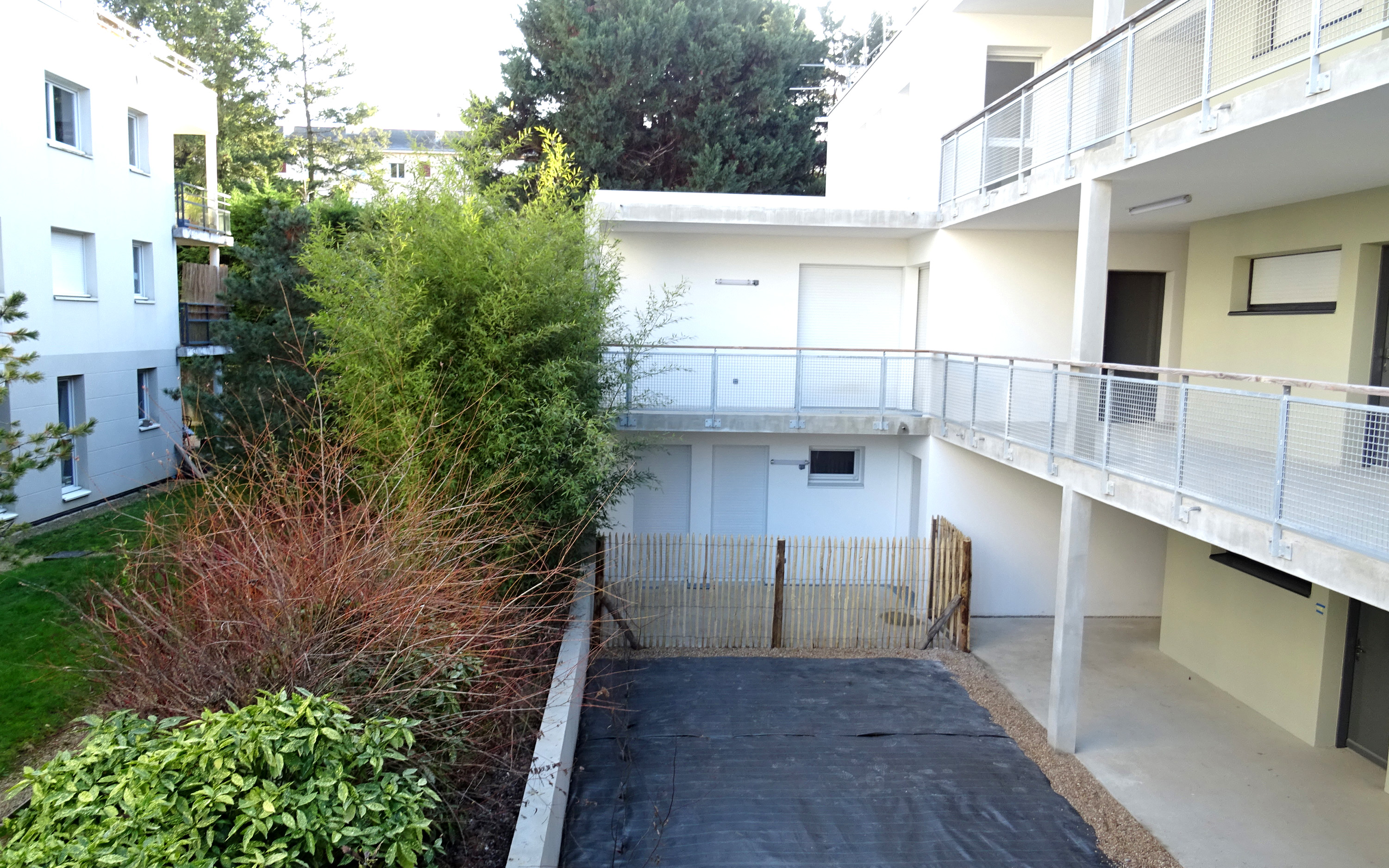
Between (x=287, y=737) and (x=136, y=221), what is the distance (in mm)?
16199

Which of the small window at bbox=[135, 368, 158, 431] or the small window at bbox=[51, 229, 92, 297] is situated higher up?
the small window at bbox=[51, 229, 92, 297]

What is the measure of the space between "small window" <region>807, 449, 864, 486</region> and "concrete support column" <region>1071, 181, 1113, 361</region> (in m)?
5.26

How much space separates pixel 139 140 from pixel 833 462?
14334 mm

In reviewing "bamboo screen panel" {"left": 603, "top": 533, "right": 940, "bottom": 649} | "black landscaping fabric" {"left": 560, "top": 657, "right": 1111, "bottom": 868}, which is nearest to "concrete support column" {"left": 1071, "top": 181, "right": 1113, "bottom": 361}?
"bamboo screen panel" {"left": 603, "top": 533, "right": 940, "bottom": 649}

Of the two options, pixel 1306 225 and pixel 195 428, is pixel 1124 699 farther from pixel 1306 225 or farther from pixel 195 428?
pixel 195 428

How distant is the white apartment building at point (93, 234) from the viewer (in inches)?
518

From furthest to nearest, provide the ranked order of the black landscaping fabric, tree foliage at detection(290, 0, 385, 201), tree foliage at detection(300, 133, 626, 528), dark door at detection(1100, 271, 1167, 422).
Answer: tree foliage at detection(290, 0, 385, 201)
dark door at detection(1100, 271, 1167, 422)
tree foliage at detection(300, 133, 626, 528)
the black landscaping fabric

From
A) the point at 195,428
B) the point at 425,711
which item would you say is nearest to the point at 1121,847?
the point at 425,711

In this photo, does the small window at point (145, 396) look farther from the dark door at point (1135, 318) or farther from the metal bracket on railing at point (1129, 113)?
the metal bracket on railing at point (1129, 113)

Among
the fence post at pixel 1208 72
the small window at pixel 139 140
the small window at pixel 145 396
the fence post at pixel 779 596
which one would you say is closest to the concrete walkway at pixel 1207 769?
the fence post at pixel 779 596

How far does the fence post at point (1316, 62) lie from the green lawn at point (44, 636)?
24.0ft

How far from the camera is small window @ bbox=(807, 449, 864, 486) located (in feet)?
44.7

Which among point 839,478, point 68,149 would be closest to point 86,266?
point 68,149

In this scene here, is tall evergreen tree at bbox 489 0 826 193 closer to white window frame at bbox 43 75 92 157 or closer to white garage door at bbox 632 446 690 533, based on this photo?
white window frame at bbox 43 75 92 157
